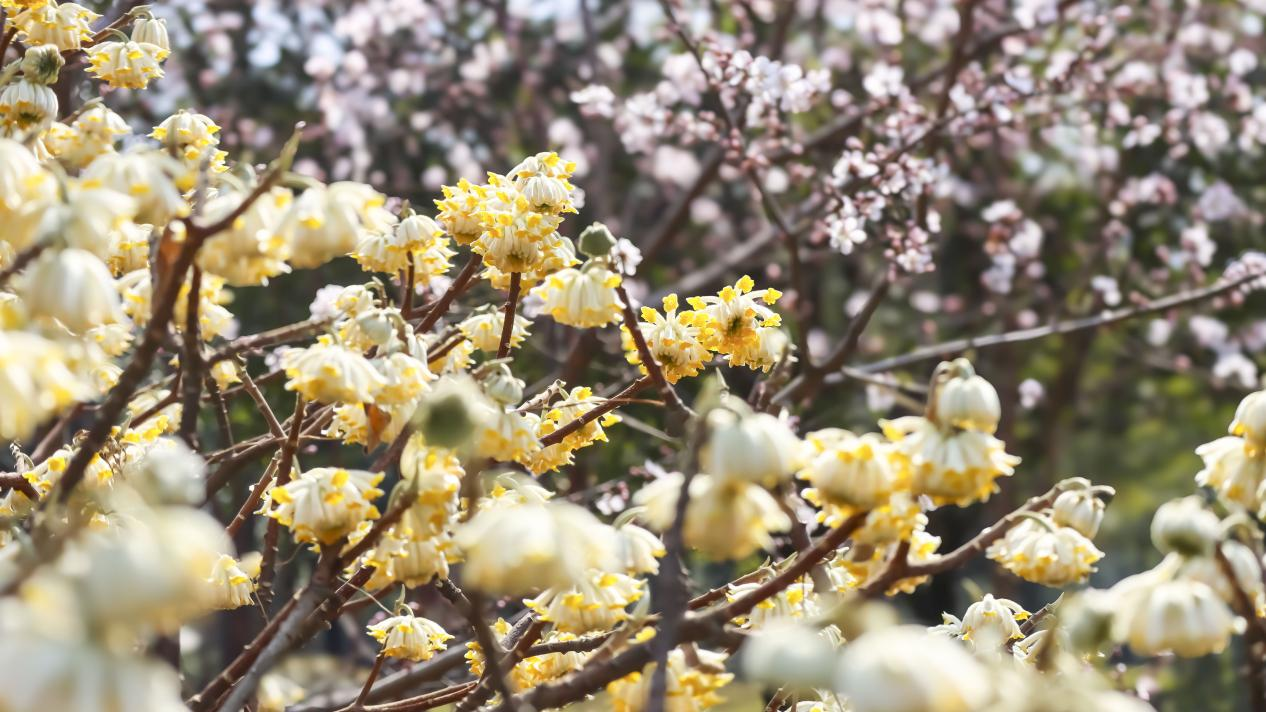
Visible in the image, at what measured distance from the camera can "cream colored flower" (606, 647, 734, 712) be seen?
1684 millimetres

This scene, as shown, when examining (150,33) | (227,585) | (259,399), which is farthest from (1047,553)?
(150,33)

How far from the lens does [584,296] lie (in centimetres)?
196

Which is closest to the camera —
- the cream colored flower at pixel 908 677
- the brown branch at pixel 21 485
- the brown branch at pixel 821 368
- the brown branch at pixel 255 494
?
the cream colored flower at pixel 908 677

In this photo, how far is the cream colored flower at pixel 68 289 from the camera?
4.78 feet

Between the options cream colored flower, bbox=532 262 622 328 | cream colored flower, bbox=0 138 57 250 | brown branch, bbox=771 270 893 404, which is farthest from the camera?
brown branch, bbox=771 270 893 404

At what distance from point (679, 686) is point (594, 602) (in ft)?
0.66

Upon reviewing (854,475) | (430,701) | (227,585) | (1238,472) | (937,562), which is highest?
(1238,472)

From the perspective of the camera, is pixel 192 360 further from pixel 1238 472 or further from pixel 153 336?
pixel 1238 472

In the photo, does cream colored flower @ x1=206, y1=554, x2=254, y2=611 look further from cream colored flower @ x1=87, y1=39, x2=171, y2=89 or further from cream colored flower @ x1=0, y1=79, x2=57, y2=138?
cream colored flower @ x1=87, y1=39, x2=171, y2=89

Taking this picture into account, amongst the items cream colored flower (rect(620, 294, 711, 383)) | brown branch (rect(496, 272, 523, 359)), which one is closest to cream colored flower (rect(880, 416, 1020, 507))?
cream colored flower (rect(620, 294, 711, 383))

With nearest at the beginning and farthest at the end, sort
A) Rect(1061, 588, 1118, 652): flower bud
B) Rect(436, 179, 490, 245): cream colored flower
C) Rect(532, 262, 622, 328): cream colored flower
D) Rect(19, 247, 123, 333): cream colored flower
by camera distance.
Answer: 1. Rect(1061, 588, 1118, 652): flower bud
2. Rect(19, 247, 123, 333): cream colored flower
3. Rect(532, 262, 622, 328): cream colored flower
4. Rect(436, 179, 490, 245): cream colored flower

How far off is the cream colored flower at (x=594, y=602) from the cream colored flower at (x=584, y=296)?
1.34ft

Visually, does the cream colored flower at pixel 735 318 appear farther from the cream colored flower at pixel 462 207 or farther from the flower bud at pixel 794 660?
the flower bud at pixel 794 660

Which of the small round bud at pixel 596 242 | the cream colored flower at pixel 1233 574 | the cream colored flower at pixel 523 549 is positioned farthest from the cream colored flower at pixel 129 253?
the cream colored flower at pixel 1233 574
